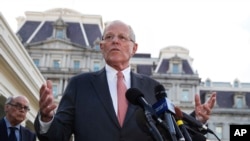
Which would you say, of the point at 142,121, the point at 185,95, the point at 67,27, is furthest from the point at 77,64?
the point at 142,121

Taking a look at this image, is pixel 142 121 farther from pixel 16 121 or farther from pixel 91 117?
pixel 16 121

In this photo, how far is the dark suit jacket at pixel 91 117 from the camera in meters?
2.28

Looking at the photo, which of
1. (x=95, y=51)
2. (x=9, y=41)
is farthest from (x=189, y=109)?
(x=9, y=41)

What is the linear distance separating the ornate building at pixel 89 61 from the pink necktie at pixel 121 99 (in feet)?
89.4

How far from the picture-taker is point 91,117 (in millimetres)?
2334

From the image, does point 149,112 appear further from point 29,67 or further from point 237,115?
point 237,115

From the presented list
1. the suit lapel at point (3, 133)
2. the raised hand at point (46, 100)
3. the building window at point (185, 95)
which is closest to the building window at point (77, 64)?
the building window at point (185, 95)

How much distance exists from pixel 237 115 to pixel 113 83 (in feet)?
106

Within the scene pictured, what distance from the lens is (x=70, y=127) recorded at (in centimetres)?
238

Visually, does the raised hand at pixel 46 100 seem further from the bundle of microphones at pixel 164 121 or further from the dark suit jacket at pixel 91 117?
the bundle of microphones at pixel 164 121

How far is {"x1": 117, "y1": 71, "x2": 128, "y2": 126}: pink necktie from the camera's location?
93.6 inches

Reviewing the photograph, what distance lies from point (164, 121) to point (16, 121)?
3413mm

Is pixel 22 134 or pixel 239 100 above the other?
pixel 22 134

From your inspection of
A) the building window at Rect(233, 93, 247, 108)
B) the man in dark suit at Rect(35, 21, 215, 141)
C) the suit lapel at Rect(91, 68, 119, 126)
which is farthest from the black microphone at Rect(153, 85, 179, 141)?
the building window at Rect(233, 93, 247, 108)
